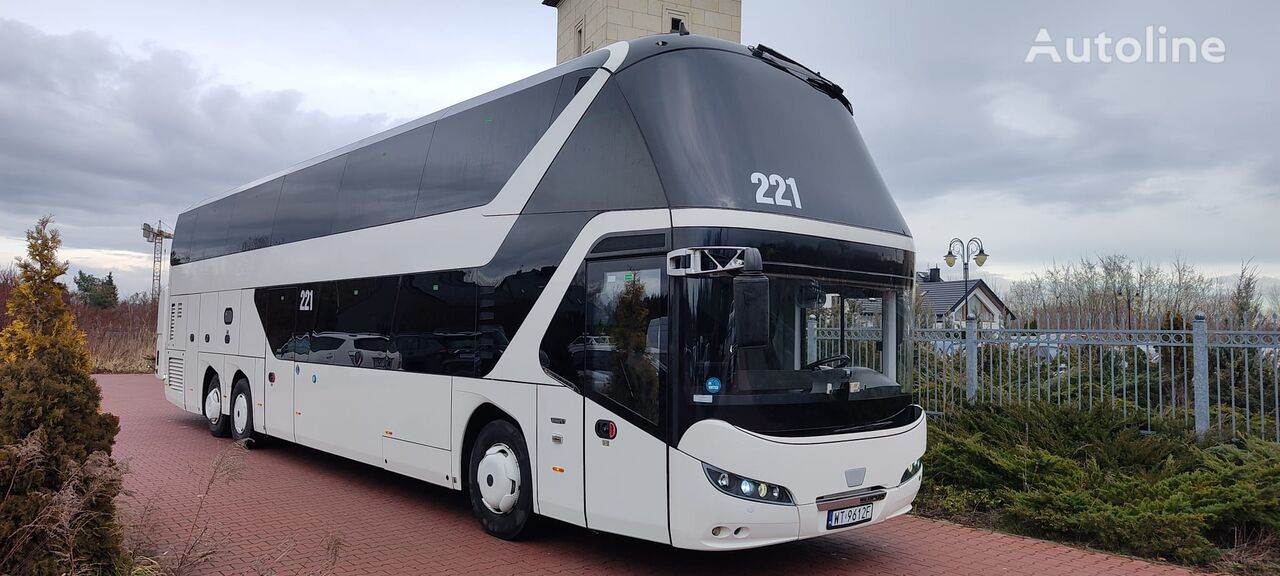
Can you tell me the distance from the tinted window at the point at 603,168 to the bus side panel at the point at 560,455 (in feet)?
5.01

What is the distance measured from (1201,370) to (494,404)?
736 cm

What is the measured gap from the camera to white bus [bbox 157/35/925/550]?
566cm

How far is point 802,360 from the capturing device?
6004 mm

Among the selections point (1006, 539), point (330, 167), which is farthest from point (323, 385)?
point (1006, 539)

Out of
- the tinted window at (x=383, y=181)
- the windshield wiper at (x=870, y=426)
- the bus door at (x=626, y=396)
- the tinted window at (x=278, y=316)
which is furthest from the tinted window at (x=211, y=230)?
the windshield wiper at (x=870, y=426)

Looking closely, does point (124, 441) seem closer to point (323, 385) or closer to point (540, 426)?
point (323, 385)

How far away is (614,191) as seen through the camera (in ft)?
20.9

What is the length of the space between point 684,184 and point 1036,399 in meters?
6.86

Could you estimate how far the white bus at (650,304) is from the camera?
566cm

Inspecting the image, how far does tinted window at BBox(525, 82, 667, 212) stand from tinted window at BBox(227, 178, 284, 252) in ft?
21.7

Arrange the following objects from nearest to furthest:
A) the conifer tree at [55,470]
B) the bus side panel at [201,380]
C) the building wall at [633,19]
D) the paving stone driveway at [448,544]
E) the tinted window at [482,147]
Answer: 1. the conifer tree at [55,470]
2. the paving stone driveway at [448,544]
3. the tinted window at [482,147]
4. the bus side panel at [201,380]
5. the building wall at [633,19]

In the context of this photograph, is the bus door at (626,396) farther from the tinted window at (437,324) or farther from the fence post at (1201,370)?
the fence post at (1201,370)

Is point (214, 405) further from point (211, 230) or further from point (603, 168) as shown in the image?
point (603, 168)

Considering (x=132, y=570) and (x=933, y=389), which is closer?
(x=132, y=570)
